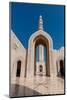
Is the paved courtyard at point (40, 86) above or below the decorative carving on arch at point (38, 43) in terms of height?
below

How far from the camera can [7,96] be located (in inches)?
108

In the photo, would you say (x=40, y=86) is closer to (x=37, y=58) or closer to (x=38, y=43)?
(x=37, y=58)

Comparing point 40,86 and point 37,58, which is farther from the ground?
point 37,58

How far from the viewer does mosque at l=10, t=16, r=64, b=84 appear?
2779mm

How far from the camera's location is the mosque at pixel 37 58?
278 centimetres

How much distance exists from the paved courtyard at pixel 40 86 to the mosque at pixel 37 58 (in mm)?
35

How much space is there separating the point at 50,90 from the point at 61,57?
392 mm

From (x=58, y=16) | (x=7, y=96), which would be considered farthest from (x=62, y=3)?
(x=7, y=96)

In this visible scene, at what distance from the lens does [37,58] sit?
283 centimetres

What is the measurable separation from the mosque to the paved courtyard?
0.11ft

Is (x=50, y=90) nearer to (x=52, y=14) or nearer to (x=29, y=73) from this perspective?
(x=29, y=73)

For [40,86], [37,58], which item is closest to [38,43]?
[37,58]

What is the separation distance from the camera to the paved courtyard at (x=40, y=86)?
2.78 meters

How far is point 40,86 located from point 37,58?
31cm
